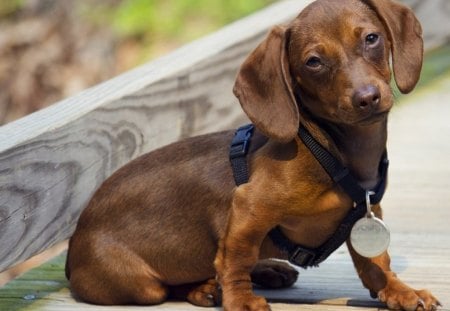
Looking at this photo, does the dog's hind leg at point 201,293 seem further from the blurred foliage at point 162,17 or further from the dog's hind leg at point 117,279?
the blurred foliage at point 162,17

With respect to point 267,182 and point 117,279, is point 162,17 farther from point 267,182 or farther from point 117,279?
point 267,182

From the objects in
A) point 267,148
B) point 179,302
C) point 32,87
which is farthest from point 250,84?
point 32,87

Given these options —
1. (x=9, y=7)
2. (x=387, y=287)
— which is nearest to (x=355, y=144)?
(x=387, y=287)

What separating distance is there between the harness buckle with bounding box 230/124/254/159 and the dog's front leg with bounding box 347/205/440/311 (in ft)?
1.30

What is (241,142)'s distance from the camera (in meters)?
3.44

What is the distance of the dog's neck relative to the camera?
10.8ft

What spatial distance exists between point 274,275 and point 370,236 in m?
0.47

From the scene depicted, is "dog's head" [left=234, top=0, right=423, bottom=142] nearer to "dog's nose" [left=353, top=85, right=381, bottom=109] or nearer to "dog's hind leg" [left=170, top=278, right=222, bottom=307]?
"dog's nose" [left=353, top=85, right=381, bottom=109]

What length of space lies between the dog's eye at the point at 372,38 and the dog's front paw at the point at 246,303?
746mm

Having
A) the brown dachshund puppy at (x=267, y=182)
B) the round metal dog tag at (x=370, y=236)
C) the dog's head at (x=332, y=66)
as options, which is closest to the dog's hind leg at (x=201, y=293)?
the brown dachshund puppy at (x=267, y=182)

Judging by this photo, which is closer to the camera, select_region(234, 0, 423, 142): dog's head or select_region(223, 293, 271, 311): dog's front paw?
select_region(234, 0, 423, 142): dog's head

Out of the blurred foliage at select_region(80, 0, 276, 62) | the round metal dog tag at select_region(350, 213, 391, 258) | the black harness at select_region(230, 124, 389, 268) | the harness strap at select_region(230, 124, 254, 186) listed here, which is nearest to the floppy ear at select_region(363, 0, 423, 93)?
the black harness at select_region(230, 124, 389, 268)

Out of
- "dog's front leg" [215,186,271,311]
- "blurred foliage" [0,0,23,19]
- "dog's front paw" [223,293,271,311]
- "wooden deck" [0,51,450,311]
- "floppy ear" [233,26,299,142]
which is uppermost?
"floppy ear" [233,26,299,142]

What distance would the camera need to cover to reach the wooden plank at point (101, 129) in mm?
3494
